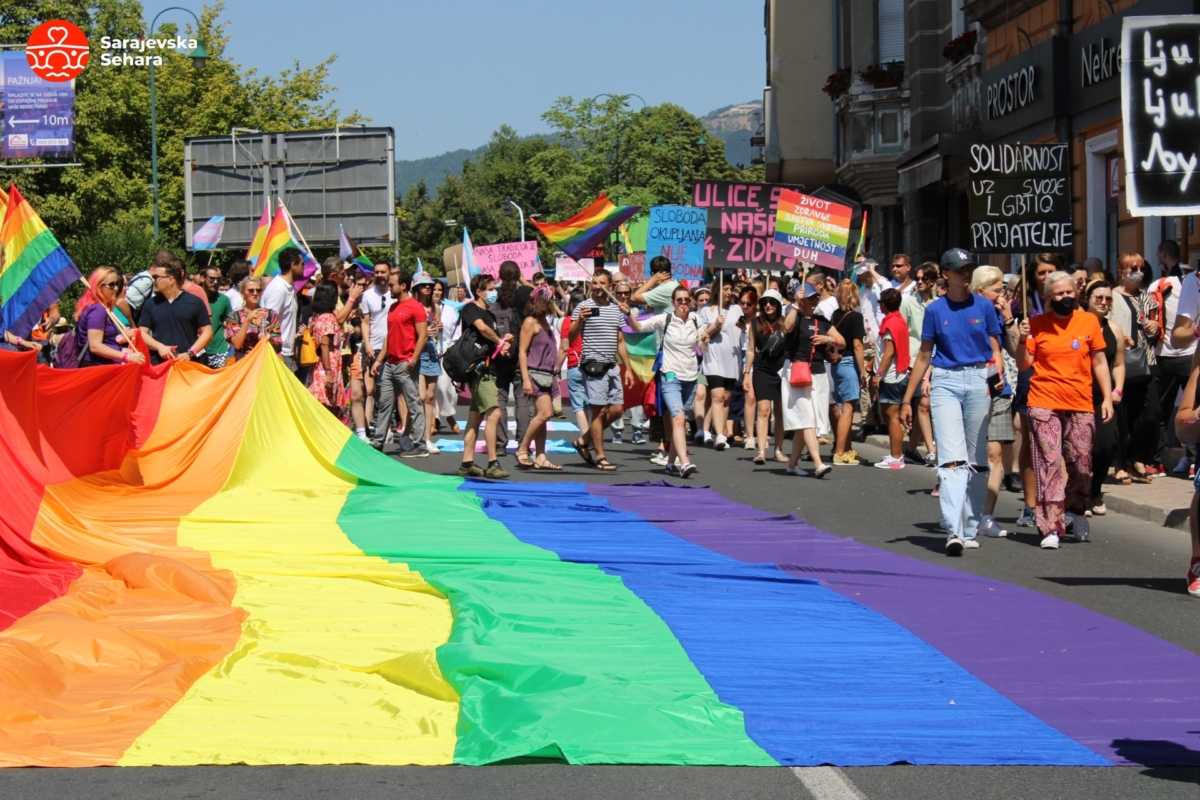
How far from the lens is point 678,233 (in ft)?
87.5

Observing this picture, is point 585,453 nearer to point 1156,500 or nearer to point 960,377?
point 1156,500

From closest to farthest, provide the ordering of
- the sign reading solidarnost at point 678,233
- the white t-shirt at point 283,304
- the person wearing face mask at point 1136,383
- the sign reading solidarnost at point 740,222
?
the person wearing face mask at point 1136,383 → the white t-shirt at point 283,304 → the sign reading solidarnost at point 740,222 → the sign reading solidarnost at point 678,233

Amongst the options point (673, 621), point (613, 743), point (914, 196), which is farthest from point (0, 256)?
point (914, 196)

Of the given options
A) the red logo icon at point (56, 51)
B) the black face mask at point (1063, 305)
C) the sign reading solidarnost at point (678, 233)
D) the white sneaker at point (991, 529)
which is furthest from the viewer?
the red logo icon at point (56, 51)

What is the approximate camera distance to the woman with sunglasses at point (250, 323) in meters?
17.9

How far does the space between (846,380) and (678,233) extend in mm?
8663

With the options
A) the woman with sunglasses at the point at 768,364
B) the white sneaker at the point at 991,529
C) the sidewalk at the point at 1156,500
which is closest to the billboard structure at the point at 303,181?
the woman with sunglasses at the point at 768,364

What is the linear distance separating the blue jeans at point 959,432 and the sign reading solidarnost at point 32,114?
40498 mm

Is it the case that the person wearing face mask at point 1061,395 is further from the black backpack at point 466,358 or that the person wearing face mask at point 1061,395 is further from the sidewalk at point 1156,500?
the black backpack at point 466,358

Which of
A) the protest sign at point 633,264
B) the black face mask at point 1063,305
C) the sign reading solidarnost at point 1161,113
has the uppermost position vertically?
the protest sign at point 633,264

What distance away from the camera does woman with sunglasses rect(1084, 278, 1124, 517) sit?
13508 mm

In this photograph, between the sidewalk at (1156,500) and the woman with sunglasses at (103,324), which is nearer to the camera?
the sidewalk at (1156,500)

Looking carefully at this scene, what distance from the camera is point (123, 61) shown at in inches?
2482

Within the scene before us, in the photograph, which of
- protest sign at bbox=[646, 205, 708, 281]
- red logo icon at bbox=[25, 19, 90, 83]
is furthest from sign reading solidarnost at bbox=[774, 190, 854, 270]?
red logo icon at bbox=[25, 19, 90, 83]
